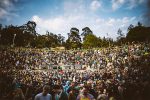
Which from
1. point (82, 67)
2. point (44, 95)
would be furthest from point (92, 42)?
point (44, 95)

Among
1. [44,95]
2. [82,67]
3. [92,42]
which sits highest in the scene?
[92,42]

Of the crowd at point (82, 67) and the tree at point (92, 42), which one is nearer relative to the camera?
the crowd at point (82, 67)

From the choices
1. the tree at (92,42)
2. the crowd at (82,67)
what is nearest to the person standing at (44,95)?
the crowd at (82,67)

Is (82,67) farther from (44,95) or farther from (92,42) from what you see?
(44,95)

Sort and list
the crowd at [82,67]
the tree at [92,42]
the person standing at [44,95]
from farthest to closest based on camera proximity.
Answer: the tree at [92,42] < the crowd at [82,67] < the person standing at [44,95]

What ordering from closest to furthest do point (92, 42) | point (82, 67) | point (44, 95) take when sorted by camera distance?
point (44, 95) → point (82, 67) → point (92, 42)

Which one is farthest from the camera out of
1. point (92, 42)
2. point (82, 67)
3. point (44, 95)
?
point (92, 42)

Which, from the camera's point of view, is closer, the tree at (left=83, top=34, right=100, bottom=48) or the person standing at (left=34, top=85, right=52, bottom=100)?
the person standing at (left=34, top=85, right=52, bottom=100)

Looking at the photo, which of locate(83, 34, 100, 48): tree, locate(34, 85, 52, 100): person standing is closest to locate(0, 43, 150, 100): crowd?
locate(34, 85, 52, 100): person standing

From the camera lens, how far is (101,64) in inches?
929

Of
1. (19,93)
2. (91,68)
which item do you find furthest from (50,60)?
(19,93)

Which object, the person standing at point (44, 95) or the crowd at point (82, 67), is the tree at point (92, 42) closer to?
the crowd at point (82, 67)

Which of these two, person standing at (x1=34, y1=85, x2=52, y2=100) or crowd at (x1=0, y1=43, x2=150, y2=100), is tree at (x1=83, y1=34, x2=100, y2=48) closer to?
crowd at (x1=0, y1=43, x2=150, y2=100)

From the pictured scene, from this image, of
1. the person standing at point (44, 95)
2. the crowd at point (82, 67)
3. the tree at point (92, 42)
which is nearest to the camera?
the person standing at point (44, 95)
